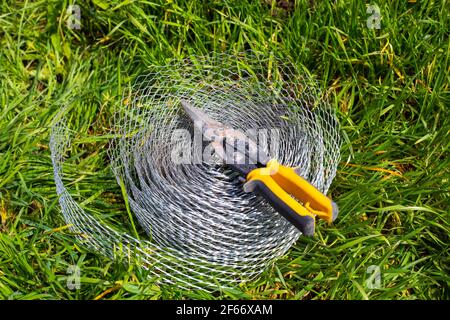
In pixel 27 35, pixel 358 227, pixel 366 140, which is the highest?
pixel 27 35

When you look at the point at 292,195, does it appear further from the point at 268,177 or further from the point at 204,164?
the point at 204,164

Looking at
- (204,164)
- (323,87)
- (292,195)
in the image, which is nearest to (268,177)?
(292,195)

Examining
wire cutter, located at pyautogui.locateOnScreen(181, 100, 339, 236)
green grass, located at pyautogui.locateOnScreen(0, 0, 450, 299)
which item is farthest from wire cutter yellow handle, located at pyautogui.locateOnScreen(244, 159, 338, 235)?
green grass, located at pyautogui.locateOnScreen(0, 0, 450, 299)

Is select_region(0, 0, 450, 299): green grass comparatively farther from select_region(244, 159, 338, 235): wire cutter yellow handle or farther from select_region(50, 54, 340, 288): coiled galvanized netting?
select_region(244, 159, 338, 235): wire cutter yellow handle

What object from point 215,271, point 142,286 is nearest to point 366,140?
point 215,271
